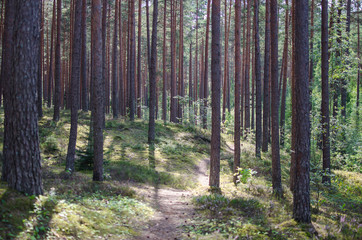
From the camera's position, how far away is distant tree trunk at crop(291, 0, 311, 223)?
23.3ft

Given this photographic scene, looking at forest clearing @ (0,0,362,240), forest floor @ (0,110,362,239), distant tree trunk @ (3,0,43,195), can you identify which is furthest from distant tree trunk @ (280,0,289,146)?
distant tree trunk @ (3,0,43,195)

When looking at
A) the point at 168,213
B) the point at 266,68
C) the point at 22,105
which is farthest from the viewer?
the point at 266,68

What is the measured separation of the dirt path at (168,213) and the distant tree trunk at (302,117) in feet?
9.86

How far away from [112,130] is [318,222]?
16021mm

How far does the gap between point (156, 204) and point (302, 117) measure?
17.2ft

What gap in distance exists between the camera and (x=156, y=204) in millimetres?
9461

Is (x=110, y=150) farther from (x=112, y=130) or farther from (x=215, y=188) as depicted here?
(x=215, y=188)

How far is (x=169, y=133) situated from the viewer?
23.3 metres

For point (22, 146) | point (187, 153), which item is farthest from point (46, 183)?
point (187, 153)

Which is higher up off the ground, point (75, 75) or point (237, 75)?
point (237, 75)

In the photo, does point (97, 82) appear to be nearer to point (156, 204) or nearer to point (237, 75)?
point (156, 204)

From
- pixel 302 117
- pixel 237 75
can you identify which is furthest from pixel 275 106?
pixel 302 117

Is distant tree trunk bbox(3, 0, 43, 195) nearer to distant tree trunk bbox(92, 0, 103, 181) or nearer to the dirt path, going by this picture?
the dirt path

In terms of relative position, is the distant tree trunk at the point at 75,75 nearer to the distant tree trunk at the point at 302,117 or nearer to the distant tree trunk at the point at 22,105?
the distant tree trunk at the point at 22,105
